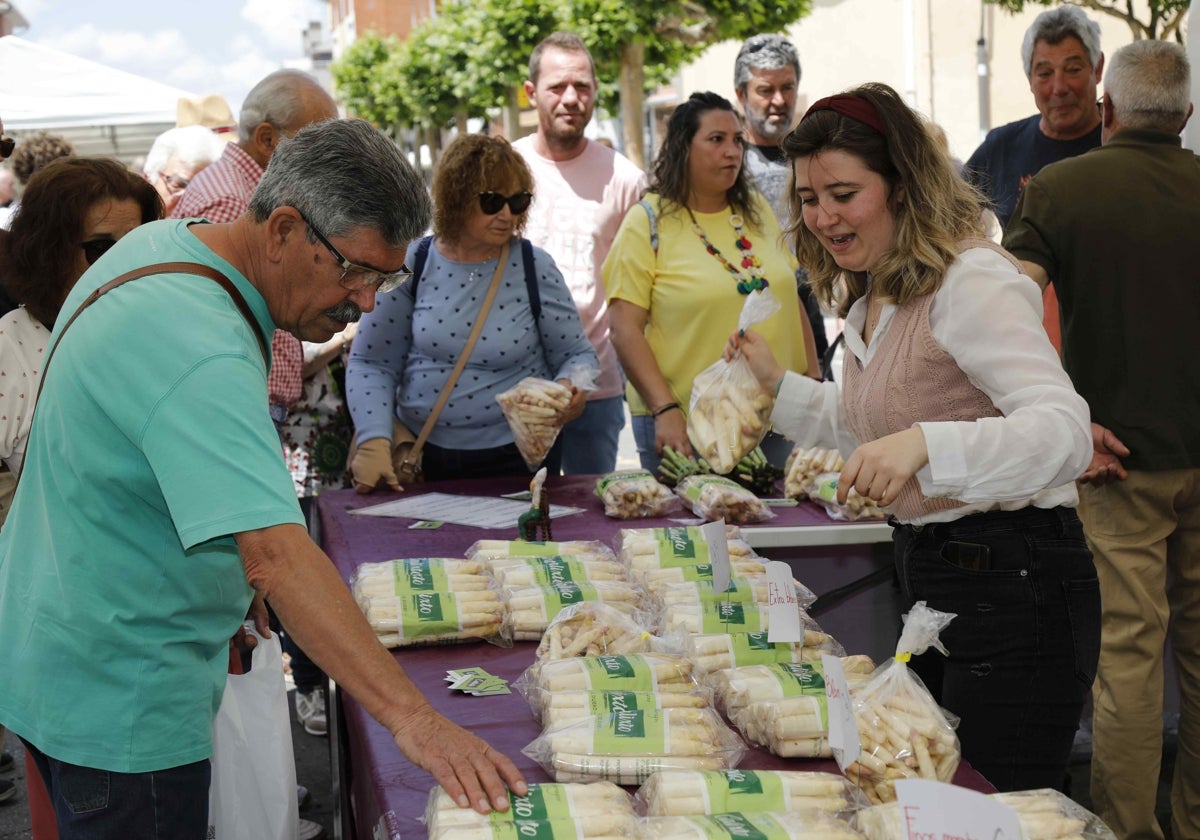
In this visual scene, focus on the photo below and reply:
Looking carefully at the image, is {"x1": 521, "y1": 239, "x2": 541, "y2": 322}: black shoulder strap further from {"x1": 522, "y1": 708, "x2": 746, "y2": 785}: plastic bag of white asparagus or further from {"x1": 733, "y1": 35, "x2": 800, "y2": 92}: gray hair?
{"x1": 522, "y1": 708, "x2": 746, "y2": 785}: plastic bag of white asparagus

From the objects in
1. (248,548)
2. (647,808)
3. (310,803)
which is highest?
(248,548)

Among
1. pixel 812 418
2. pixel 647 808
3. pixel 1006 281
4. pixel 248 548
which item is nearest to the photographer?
pixel 248 548

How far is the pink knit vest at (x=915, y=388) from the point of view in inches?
85.4

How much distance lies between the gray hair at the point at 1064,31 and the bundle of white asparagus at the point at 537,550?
269 centimetres

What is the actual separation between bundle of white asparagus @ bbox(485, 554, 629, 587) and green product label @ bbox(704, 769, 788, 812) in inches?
35.8

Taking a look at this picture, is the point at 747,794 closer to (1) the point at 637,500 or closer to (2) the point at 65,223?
(1) the point at 637,500

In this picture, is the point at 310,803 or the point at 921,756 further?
the point at 310,803

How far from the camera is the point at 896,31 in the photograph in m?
22.7

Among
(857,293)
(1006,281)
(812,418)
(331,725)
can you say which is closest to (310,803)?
(331,725)

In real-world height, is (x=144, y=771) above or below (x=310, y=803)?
above

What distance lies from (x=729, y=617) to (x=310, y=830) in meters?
1.87

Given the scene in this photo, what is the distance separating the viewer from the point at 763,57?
16.2 ft

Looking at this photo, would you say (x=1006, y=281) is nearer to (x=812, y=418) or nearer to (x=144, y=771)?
(x=812, y=418)

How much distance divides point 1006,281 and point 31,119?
879 cm
